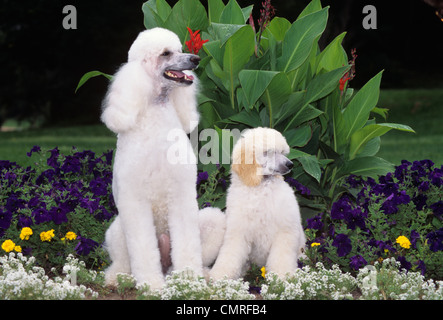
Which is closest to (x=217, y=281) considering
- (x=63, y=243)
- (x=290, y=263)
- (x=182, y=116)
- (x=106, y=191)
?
(x=290, y=263)

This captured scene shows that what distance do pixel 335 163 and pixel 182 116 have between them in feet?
5.67

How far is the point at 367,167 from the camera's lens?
4.73 metres

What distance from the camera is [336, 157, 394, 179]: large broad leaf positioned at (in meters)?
4.68

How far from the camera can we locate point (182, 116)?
3.64m

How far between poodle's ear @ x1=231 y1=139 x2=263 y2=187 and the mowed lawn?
5752 millimetres

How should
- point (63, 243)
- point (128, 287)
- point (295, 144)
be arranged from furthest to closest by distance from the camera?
point (295, 144) → point (63, 243) → point (128, 287)

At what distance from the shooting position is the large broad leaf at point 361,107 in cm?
475

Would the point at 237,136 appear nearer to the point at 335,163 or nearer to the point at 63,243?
the point at 335,163

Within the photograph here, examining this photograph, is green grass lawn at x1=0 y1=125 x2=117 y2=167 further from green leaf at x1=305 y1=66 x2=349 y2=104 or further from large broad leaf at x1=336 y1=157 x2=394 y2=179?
large broad leaf at x1=336 y1=157 x2=394 y2=179

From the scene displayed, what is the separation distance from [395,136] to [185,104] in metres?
11.2

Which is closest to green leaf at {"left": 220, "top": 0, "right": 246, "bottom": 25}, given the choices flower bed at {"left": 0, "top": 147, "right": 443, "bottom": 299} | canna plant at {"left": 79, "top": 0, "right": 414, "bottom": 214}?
canna plant at {"left": 79, "top": 0, "right": 414, "bottom": 214}

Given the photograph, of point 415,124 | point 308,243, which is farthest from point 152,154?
point 415,124

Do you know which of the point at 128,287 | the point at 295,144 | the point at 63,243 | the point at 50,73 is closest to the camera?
the point at 128,287

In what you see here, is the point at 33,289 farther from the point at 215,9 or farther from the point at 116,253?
the point at 215,9
